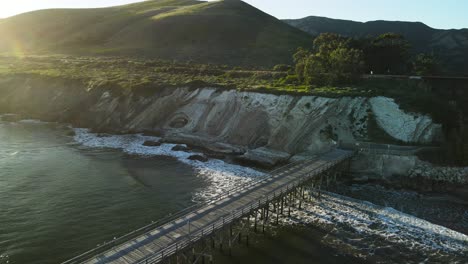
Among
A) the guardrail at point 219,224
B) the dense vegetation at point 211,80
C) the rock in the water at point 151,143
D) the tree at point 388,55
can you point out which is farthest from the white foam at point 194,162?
the tree at point 388,55

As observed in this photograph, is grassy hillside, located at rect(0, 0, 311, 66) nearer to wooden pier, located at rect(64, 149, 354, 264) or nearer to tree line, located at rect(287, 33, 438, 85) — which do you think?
tree line, located at rect(287, 33, 438, 85)

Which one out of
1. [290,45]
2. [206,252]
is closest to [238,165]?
[206,252]

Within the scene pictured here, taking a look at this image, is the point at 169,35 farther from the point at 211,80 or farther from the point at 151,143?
the point at 151,143

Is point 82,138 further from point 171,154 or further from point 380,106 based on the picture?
point 380,106

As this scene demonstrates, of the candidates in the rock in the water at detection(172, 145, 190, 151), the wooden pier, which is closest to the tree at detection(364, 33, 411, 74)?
the wooden pier

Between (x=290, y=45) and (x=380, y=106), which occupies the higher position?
(x=290, y=45)

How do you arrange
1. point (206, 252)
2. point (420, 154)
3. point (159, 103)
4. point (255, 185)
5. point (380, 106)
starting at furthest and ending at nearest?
point (159, 103)
point (380, 106)
point (420, 154)
point (255, 185)
point (206, 252)
